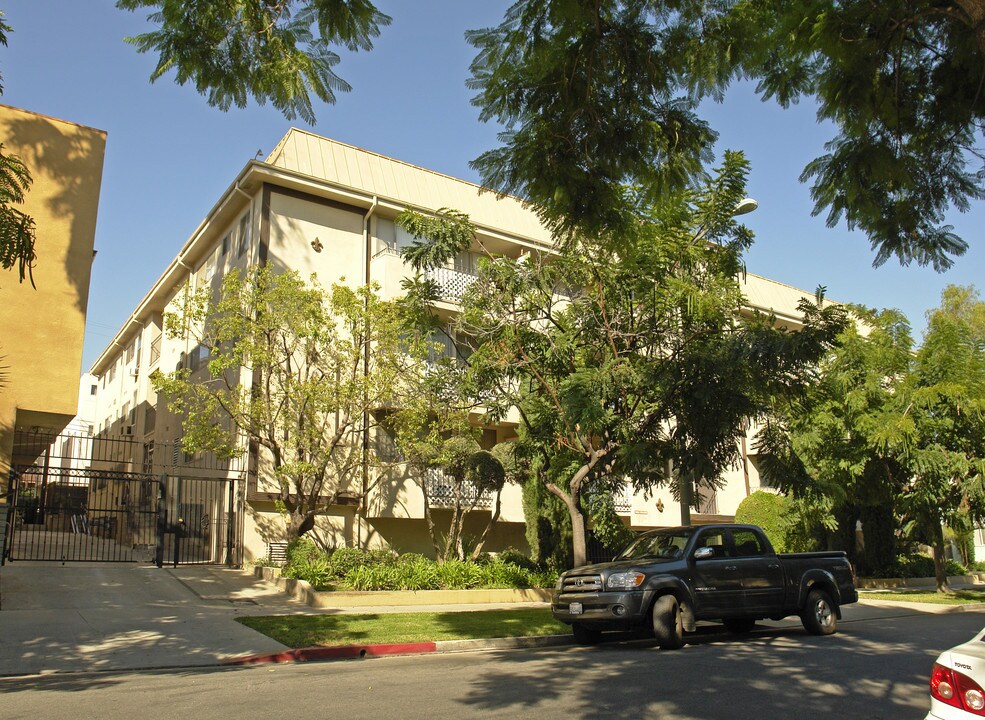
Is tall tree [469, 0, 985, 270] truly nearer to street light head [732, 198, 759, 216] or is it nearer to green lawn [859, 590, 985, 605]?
street light head [732, 198, 759, 216]

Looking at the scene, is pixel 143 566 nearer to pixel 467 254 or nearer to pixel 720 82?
pixel 467 254

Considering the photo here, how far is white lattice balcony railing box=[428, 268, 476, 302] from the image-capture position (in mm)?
22881

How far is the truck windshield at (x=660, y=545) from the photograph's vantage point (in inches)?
474

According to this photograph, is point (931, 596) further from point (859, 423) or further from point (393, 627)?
point (393, 627)

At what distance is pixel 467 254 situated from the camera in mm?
25453

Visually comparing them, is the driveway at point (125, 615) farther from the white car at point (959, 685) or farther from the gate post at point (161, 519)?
the white car at point (959, 685)

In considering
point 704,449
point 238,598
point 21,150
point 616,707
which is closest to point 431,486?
point 238,598

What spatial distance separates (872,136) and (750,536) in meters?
7.23

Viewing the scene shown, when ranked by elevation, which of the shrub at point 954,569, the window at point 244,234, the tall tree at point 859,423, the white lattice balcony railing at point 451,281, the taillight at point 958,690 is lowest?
the shrub at point 954,569

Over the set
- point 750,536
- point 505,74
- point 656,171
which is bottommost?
point 750,536

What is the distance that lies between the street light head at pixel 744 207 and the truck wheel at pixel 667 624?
6.86m

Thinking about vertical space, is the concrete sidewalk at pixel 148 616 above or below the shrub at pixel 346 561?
below

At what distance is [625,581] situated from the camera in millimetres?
11148

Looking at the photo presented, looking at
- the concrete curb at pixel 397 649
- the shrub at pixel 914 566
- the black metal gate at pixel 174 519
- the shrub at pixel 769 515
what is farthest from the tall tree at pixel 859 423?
the black metal gate at pixel 174 519
